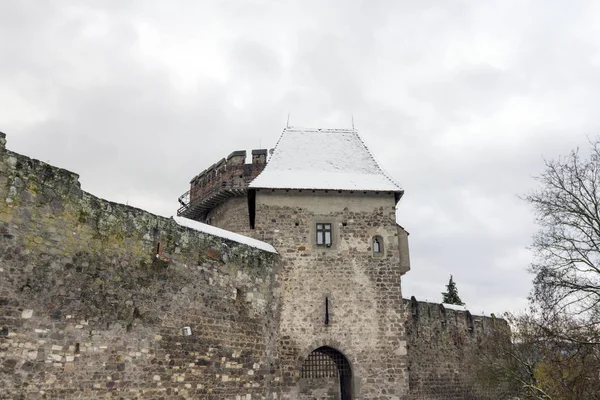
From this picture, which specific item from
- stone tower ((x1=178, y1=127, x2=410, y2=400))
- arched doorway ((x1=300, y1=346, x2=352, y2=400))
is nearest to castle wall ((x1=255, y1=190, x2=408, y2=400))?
stone tower ((x1=178, y1=127, x2=410, y2=400))

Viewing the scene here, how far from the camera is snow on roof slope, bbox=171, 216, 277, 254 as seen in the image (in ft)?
44.4

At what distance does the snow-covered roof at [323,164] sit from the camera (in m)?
17.0

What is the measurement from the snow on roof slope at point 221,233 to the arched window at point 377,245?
326 centimetres

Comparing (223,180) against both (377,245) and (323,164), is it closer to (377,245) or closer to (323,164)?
(323,164)

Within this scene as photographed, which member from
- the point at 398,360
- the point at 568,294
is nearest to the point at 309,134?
the point at 398,360

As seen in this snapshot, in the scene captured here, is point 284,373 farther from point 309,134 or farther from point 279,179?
point 309,134

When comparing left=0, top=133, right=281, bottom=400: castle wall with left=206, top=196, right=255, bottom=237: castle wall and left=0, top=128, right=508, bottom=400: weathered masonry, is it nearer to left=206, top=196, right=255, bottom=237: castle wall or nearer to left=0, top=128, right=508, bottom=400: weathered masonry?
left=0, top=128, right=508, bottom=400: weathered masonry

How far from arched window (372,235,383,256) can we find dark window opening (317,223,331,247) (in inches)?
58.5

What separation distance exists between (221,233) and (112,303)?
13.9ft

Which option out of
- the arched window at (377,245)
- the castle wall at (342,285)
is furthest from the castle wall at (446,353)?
the arched window at (377,245)

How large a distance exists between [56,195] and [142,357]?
3.93m

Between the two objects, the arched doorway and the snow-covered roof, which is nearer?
the arched doorway

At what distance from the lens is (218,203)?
2750 cm

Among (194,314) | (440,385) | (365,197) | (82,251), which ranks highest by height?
(365,197)
